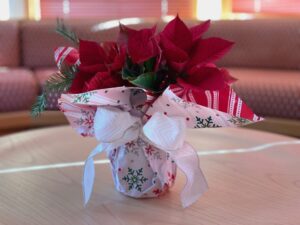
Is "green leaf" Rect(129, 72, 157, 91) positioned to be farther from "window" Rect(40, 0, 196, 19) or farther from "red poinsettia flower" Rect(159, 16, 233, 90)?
"window" Rect(40, 0, 196, 19)

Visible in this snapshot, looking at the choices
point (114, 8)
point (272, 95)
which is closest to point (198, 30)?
point (272, 95)

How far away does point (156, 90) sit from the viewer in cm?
96

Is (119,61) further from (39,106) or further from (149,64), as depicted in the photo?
(39,106)

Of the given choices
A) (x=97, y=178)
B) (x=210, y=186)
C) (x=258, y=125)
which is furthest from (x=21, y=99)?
(x=210, y=186)

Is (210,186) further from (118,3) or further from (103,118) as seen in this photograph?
(118,3)

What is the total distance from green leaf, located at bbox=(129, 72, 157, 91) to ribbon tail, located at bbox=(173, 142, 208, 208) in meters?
0.15

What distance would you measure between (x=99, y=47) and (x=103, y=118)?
149mm

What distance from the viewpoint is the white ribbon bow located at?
3.03 feet

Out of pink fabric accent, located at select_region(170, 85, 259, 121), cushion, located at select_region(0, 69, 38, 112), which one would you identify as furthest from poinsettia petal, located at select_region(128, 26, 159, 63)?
cushion, located at select_region(0, 69, 38, 112)

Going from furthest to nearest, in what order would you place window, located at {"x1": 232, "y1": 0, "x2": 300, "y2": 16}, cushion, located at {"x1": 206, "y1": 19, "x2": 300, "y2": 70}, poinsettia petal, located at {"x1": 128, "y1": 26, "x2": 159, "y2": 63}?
window, located at {"x1": 232, "y1": 0, "x2": 300, "y2": 16} → cushion, located at {"x1": 206, "y1": 19, "x2": 300, "y2": 70} → poinsettia petal, located at {"x1": 128, "y1": 26, "x2": 159, "y2": 63}

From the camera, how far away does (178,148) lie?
37.6 inches

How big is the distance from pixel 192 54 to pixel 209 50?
0.11 ft

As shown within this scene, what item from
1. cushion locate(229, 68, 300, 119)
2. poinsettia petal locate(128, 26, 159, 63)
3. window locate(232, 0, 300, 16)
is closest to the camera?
poinsettia petal locate(128, 26, 159, 63)

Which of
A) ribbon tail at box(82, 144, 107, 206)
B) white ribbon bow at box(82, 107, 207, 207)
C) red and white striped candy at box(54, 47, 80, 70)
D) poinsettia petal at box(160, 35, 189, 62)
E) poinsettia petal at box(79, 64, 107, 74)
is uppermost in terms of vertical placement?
poinsettia petal at box(160, 35, 189, 62)
